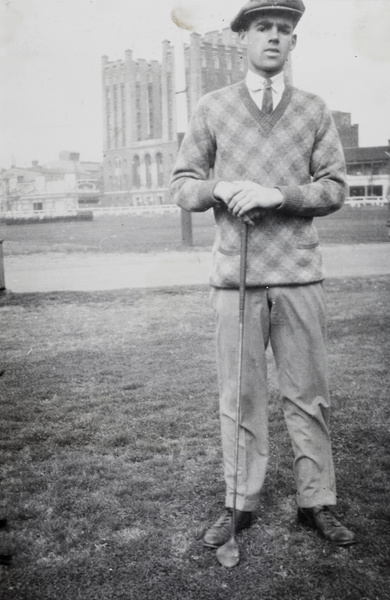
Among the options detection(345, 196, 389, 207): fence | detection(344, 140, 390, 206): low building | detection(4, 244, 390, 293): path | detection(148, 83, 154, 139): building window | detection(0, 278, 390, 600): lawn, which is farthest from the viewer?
detection(148, 83, 154, 139): building window

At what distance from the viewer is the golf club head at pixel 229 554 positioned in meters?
2.38

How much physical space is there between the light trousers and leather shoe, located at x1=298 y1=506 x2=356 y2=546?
4 centimetres

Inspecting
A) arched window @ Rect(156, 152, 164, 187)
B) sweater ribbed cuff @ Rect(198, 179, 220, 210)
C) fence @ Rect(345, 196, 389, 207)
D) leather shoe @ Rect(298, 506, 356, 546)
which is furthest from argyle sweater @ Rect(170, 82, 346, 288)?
arched window @ Rect(156, 152, 164, 187)

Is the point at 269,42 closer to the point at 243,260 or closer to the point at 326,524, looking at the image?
the point at 243,260

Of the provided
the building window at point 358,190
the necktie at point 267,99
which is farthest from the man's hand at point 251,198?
the building window at point 358,190

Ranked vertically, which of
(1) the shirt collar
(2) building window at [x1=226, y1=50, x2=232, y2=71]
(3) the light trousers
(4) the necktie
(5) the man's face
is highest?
(2) building window at [x1=226, y1=50, x2=232, y2=71]

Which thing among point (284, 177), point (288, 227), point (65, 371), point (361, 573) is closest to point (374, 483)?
point (361, 573)

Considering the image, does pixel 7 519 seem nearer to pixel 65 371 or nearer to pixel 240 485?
pixel 240 485

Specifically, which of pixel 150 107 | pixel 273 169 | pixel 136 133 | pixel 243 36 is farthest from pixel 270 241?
pixel 150 107

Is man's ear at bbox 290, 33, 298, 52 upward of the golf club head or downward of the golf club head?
upward

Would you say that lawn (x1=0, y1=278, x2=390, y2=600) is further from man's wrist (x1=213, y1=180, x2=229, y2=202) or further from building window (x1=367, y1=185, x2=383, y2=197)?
building window (x1=367, y1=185, x2=383, y2=197)

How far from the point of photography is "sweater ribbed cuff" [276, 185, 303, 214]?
94.2 inches

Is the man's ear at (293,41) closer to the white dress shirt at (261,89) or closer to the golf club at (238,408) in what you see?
the white dress shirt at (261,89)

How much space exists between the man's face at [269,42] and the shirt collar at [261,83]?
21 millimetres
